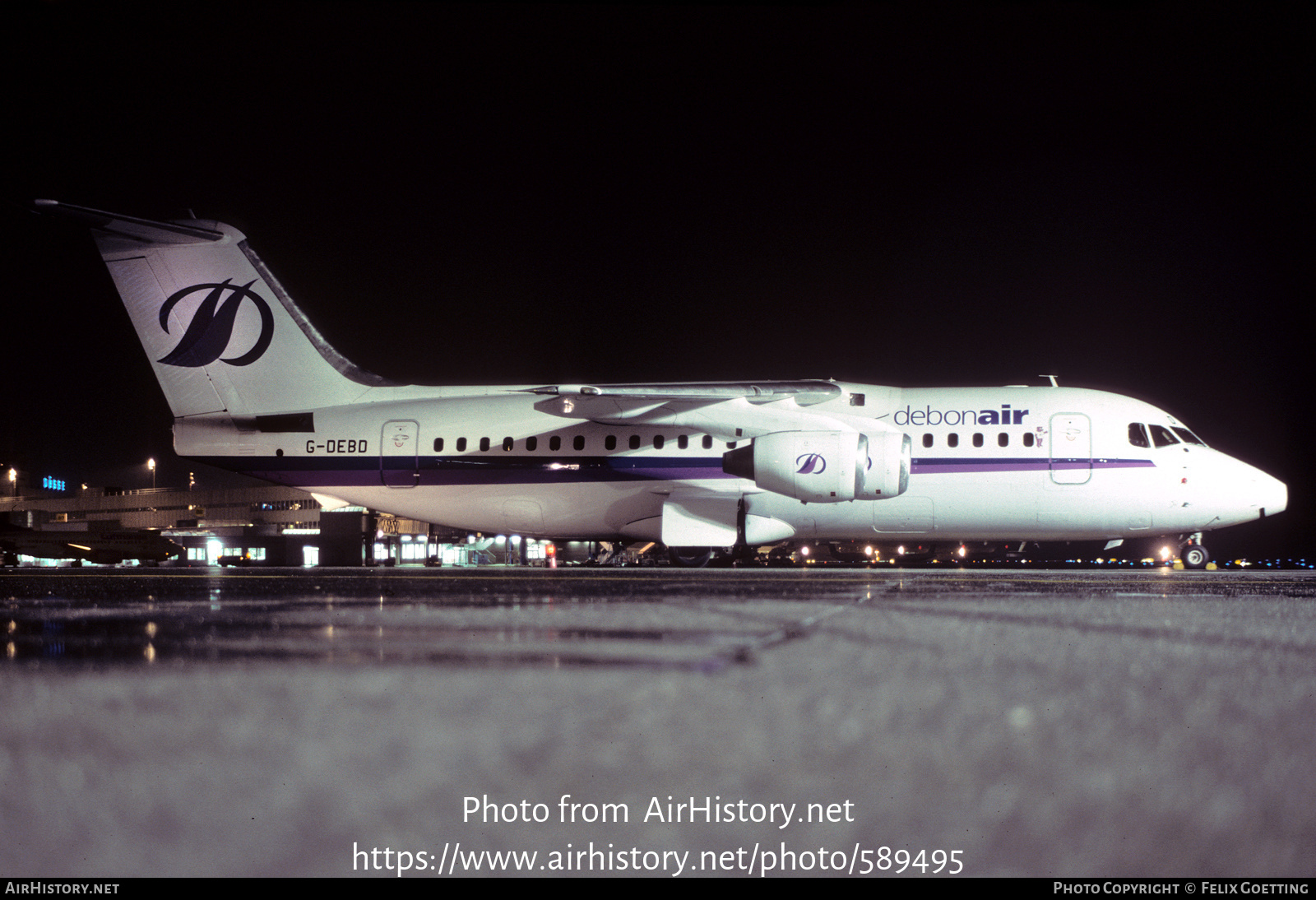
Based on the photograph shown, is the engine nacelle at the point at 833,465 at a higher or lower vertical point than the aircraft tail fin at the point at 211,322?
lower

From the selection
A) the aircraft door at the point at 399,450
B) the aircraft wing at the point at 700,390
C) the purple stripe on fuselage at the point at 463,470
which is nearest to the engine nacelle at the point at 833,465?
the aircraft wing at the point at 700,390

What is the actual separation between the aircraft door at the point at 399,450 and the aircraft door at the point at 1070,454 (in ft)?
35.8

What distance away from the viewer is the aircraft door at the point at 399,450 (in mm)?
14453

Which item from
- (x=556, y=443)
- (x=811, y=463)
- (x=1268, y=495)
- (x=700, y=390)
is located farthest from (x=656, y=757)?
(x=1268, y=495)

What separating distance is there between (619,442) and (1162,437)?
9358 mm

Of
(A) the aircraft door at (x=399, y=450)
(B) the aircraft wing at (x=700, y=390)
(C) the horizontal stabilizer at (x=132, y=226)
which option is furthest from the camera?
(A) the aircraft door at (x=399, y=450)

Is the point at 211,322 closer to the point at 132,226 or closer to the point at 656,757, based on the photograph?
the point at 132,226

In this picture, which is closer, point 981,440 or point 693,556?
point 981,440

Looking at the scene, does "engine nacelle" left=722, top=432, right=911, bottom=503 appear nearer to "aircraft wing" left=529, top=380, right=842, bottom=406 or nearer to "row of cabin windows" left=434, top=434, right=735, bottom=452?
"aircraft wing" left=529, top=380, right=842, bottom=406

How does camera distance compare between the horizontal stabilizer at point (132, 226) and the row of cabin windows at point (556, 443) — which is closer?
the horizontal stabilizer at point (132, 226)

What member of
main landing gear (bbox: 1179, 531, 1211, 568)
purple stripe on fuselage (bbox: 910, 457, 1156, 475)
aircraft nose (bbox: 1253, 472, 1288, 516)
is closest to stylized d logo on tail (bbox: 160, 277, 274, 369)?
purple stripe on fuselage (bbox: 910, 457, 1156, 475)

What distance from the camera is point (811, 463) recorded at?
40.5ft

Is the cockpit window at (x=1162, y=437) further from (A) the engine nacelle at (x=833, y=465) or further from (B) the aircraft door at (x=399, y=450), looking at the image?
(B) the aircraft door at (x=399, y=450)

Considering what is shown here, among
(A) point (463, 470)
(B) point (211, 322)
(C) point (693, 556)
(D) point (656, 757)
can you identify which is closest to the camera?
(D) point (656, 757)
